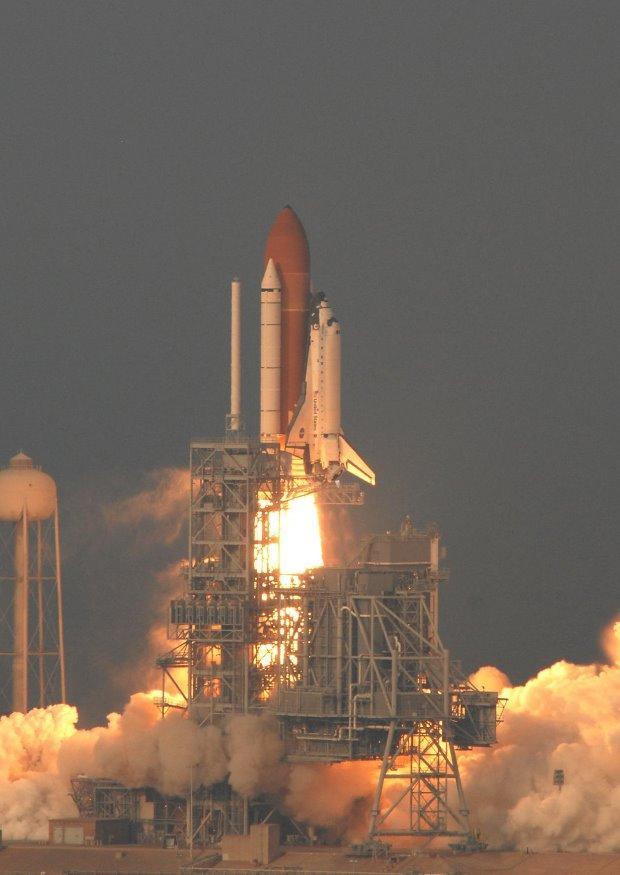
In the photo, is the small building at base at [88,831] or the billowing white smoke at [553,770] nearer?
the billowing white smoke at [553,770]

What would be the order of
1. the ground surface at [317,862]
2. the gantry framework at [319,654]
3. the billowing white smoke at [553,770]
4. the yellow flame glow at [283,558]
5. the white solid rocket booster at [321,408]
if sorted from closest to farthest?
the ground surface at [317,862]
the billowing white smoke at [553,770]
the gantry framework at [319,654]
the yellow flame glow at [283,558]
the white solid rocket booster at [321,408]

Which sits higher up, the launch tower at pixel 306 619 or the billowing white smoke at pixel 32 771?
the launch tower at pixel 306 619

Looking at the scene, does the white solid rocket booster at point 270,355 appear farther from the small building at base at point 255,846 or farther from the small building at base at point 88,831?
the small building at base at point 255,846

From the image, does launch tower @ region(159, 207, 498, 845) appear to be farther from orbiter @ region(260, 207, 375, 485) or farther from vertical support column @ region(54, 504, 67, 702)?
vertical support column @ region(54, 504, 67, 702)

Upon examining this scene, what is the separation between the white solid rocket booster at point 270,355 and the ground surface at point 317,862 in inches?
538

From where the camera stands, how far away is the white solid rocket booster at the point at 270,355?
96.8 metres

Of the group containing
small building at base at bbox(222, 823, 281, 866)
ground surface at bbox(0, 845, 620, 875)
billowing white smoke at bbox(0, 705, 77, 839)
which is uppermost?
billowing white smoke at bbox(0, 705, 77, 839)

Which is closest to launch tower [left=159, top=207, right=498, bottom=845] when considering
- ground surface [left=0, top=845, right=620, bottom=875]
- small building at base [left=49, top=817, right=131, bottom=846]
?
ground surface [left=0, top=845, right=620, bottom=875]

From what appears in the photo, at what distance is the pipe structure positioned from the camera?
314 feet

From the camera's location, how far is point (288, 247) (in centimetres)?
9781

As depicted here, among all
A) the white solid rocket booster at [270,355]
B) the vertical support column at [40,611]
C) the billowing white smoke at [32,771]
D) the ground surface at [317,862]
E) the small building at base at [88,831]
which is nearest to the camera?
the ground surface at [317,862]

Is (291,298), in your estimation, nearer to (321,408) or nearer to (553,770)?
(321,408)

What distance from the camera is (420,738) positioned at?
89.9m

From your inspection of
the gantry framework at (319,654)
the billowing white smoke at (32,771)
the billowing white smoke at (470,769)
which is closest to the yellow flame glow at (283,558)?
the gantry framework at (319,654)
